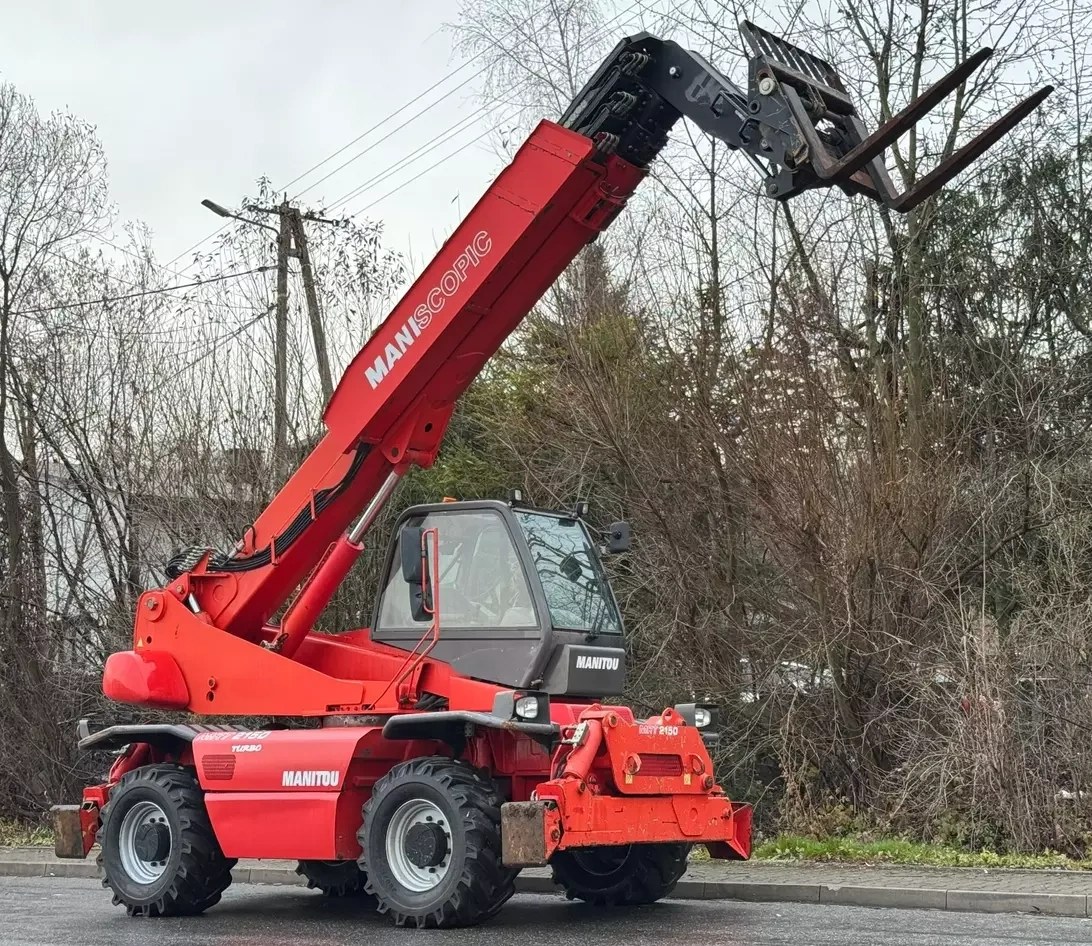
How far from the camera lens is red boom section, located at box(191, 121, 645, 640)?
10.0m

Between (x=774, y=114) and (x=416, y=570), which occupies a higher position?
(x=774, y=114)

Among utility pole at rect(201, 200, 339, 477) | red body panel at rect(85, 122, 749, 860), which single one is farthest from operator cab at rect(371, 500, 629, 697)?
utility pole at rect(201, 200, 339, 477)

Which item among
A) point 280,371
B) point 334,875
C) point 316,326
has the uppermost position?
point 316,326

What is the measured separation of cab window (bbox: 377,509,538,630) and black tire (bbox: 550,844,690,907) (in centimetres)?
193

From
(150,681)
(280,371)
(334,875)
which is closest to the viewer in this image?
(150,681)

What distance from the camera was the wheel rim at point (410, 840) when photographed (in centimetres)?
928

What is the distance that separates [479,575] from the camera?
34.1ft

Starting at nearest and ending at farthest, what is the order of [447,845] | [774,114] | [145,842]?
[774,114], [447,845], [145,842]

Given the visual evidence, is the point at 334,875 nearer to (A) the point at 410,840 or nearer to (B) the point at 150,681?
(B) the point at 150,681

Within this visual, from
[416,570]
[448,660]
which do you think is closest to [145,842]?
[448,660]

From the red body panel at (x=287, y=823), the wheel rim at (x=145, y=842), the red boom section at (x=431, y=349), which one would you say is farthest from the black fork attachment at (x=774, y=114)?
the wheel rim at (x=145, y=842)

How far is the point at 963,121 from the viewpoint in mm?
17844

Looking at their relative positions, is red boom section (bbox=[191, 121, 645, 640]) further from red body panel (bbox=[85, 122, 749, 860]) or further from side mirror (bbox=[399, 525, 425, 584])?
side mirror (bbox=[399, 525, 425, 584])

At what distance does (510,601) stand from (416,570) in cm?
71
